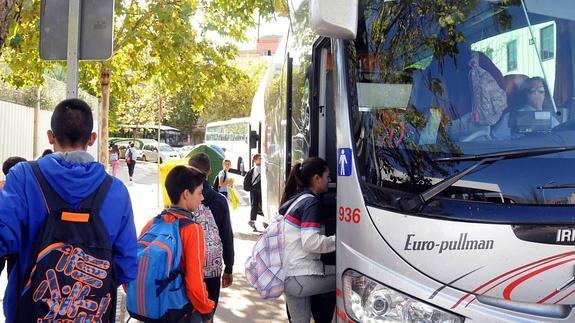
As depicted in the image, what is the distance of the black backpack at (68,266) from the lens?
7.84 feet

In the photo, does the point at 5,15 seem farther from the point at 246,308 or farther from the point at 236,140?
the point at 236,140

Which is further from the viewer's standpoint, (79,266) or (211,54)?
(211,54)

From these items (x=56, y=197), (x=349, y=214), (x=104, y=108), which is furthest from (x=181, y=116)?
(x=56, y=197)

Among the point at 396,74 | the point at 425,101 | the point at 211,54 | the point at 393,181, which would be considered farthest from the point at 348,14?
the point at 211,54

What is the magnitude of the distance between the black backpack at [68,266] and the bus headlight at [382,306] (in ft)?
3.99

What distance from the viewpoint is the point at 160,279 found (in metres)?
3.23

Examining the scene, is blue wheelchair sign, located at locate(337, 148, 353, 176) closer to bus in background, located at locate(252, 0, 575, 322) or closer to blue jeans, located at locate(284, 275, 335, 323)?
bus in background, located at locate(252, 0, 575, 322)

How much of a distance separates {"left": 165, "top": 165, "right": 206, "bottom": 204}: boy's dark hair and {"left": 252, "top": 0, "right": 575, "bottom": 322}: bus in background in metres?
0.96

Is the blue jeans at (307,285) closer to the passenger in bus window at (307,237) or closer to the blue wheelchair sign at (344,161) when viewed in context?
the passenger in bus window at (307,237)

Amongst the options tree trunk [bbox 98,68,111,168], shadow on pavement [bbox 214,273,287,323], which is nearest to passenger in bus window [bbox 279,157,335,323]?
shadow on pavement [bbox 214,273,287,323]

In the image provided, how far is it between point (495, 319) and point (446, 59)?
1323mm

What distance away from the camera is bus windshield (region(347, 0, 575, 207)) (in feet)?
9.05

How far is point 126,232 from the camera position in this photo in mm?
2674

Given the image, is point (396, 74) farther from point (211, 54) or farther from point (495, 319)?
point (211, 54)
